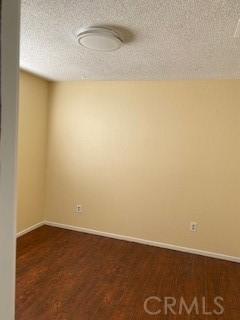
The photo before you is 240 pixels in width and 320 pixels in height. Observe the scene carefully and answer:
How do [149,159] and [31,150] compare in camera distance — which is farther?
[31,150]

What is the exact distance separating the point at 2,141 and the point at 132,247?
10.2 ft

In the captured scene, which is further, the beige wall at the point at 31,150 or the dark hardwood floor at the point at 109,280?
the beige wall at the point at 31,150

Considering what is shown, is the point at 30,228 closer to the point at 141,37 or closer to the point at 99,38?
the point at 99,38

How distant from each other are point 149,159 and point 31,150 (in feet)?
5.80

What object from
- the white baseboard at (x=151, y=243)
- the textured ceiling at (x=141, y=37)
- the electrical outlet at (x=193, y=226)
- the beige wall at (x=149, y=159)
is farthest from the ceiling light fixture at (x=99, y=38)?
the white baseboard at (x=151, y=243)

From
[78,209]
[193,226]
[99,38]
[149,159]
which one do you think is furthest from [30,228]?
[99,38]

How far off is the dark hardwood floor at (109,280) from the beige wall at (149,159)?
0.38 meters

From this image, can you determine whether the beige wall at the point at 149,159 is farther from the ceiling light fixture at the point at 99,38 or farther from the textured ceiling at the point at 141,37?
the ceiling light fixture at the point at 99,38

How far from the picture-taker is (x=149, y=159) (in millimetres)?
3656

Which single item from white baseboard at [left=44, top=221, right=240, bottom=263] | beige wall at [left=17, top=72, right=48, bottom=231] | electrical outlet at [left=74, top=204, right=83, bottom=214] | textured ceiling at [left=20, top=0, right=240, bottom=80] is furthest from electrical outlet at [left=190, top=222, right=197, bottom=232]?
beige wall at [left=17, top=72, right=48, bottom=231]

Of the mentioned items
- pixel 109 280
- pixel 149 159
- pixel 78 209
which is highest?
pixel 149 159

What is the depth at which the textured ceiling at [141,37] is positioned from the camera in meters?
1.63

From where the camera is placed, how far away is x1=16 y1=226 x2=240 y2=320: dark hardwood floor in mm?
2271

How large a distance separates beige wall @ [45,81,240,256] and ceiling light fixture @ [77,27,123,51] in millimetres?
1506
